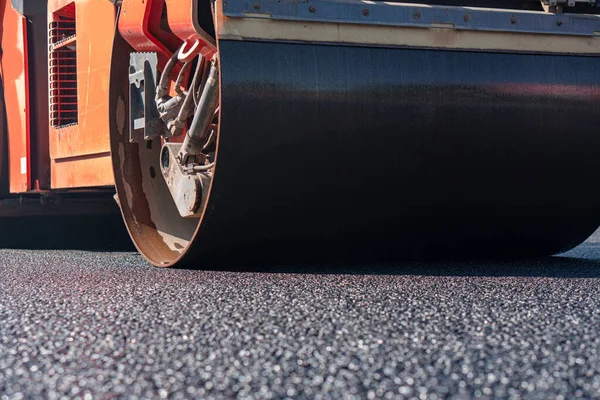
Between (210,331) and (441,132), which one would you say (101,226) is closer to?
(441,132)

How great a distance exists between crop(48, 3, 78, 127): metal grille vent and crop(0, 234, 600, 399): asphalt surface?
1935 millimetres

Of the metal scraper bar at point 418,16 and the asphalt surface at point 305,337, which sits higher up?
the metal scraper bar at point 418,16

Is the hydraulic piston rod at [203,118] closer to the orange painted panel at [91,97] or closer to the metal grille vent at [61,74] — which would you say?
the orange painted panel at [91,97]

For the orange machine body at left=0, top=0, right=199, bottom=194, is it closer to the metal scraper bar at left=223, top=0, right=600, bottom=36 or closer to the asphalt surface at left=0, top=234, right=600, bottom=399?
the metal scraper bar at left=223, top=0, right=600, bottom=36

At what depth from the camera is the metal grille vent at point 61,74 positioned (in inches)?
176

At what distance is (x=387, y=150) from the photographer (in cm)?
265

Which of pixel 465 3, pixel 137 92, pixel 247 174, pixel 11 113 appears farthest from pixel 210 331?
pixel 11 113

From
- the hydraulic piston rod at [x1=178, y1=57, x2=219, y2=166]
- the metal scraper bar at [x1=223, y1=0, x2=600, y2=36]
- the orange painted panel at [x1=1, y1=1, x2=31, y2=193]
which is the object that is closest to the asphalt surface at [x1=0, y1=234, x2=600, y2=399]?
the hydraulic piston rod at [x1=178, y1=57, x2=219, y2=166]

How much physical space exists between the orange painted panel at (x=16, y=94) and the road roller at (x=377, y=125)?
5.52ft

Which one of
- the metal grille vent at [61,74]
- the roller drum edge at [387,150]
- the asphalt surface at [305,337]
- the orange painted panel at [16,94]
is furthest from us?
the orange painted panel at [16,94]

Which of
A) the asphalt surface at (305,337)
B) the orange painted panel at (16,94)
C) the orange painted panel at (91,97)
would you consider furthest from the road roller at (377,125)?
the orange painted panel at (16,94)

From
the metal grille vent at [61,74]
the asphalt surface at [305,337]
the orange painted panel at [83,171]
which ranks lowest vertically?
the asphalt surface at [305,337]

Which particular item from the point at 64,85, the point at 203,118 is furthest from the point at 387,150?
the point at 64,85

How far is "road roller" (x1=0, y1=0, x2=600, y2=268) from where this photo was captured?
101 inches
